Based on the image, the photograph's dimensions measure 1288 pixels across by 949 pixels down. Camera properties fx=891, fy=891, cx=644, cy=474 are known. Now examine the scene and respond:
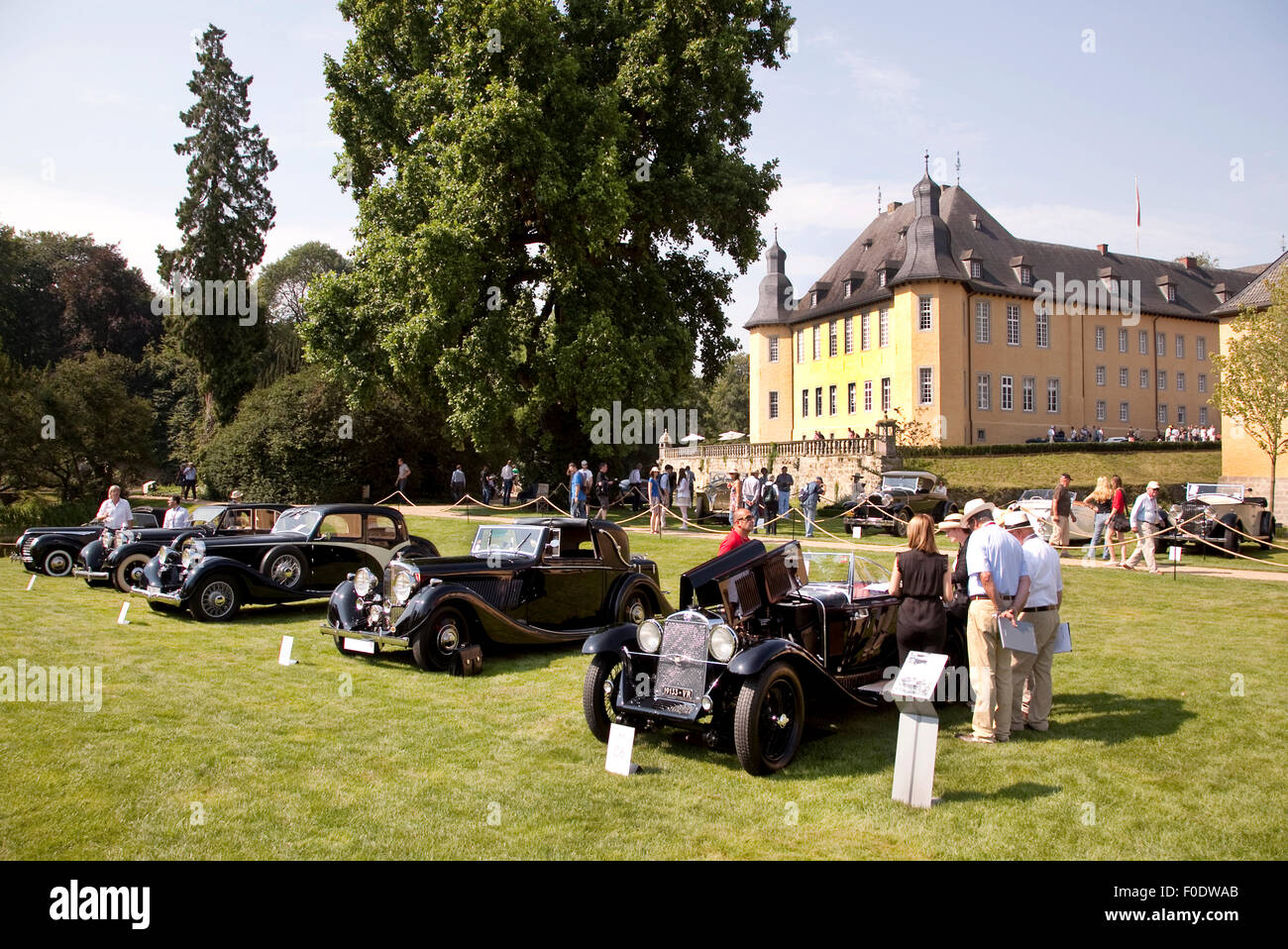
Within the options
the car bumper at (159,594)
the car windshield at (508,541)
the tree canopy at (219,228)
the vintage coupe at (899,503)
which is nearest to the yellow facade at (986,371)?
the vintage coupe at (899,503)

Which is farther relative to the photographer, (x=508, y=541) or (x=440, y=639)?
(x=508, y=541)

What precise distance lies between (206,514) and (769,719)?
48.6 feet

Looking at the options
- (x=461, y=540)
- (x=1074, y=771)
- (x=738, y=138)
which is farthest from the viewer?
(x=738, y=138)

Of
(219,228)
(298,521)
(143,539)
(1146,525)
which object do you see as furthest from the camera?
(219,228)

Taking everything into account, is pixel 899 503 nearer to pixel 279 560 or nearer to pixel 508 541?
pixel 508 541

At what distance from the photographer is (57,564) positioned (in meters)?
18.5

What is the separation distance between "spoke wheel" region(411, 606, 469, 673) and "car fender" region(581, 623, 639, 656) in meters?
2.88

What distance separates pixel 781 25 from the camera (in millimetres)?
29438

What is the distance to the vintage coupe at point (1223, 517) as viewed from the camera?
2073 centimetres

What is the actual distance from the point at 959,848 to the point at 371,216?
89.1 ft

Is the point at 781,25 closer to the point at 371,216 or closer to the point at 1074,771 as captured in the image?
the point at 371,216

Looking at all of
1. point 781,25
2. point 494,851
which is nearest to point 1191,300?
point 781,25

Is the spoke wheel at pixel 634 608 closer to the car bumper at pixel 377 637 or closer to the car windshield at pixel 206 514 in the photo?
the car bumper at pixel 377 637

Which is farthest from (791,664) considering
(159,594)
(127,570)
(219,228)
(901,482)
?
(219,228)
